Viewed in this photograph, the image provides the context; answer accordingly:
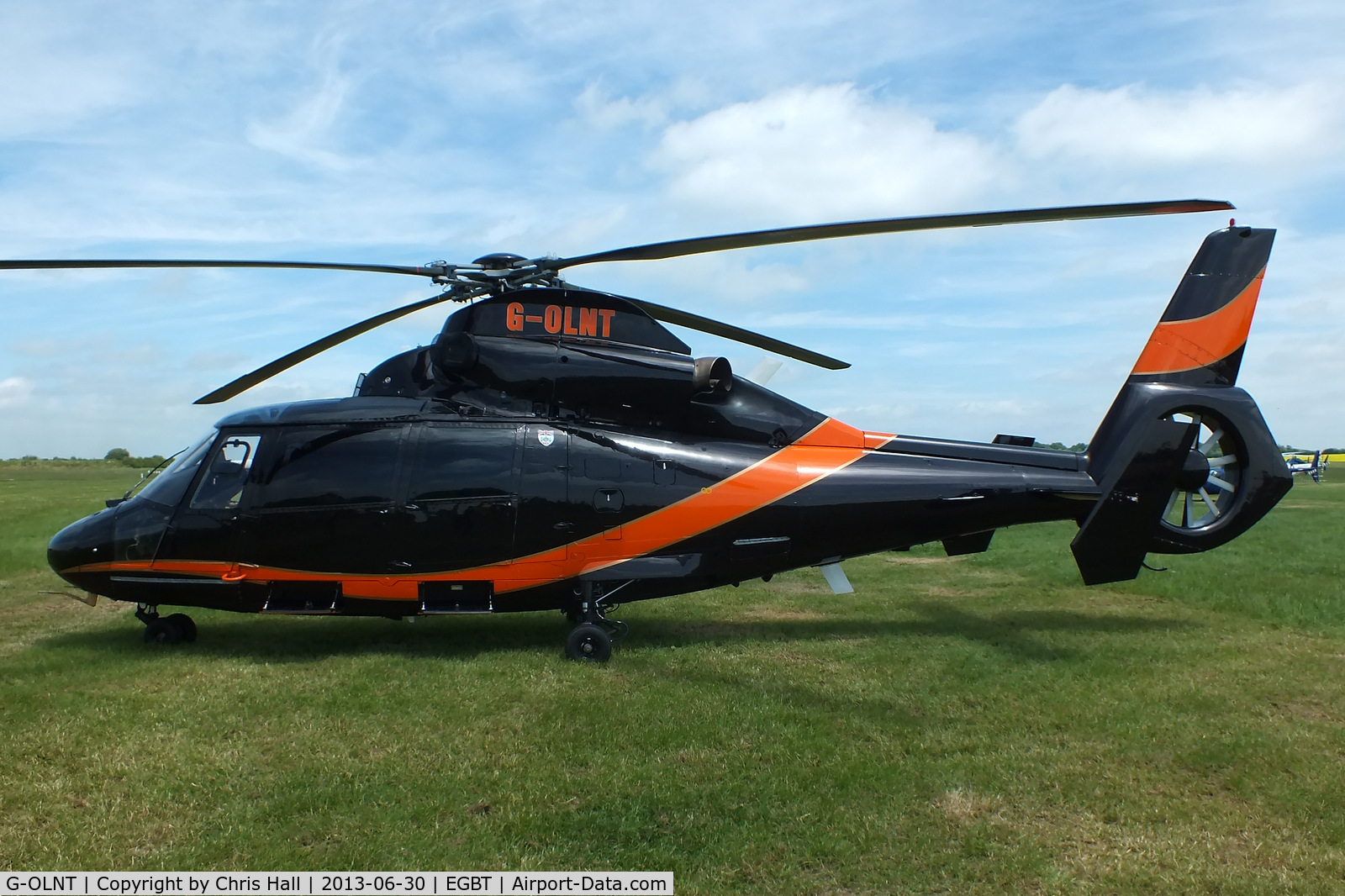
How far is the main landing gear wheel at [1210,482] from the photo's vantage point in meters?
9.45

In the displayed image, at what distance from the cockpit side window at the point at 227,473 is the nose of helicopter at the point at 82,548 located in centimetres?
101

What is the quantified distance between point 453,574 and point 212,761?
340 cm

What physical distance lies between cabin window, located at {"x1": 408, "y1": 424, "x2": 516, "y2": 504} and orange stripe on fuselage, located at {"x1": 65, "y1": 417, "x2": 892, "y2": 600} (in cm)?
79

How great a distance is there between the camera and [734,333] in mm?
9805

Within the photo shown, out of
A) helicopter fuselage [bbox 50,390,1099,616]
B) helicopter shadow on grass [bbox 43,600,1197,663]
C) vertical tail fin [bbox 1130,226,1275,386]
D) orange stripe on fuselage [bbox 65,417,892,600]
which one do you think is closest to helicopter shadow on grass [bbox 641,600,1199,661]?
helicopter shadow on grass [bbox 43,600,1197,663]

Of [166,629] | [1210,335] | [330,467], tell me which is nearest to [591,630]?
[330,467]

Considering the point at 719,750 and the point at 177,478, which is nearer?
the point at 719,750

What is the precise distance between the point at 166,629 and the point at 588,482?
4.89 meters

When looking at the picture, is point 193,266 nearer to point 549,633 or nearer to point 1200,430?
point 549,633

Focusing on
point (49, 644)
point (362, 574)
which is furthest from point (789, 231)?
point (49, 644)

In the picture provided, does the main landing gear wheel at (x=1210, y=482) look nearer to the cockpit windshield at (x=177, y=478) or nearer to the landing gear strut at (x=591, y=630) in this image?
the landing gear strut at (x=591, y=630)

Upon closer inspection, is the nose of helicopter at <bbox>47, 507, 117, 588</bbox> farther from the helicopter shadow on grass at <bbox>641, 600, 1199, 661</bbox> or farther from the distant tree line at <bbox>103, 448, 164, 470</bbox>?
the distant tree line at <bbox>103, 448, 164, 470</bbox>

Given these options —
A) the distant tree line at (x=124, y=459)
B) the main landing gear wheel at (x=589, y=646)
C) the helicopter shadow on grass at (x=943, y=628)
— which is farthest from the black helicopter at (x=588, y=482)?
the distant tree line at (x=124, y=459)
